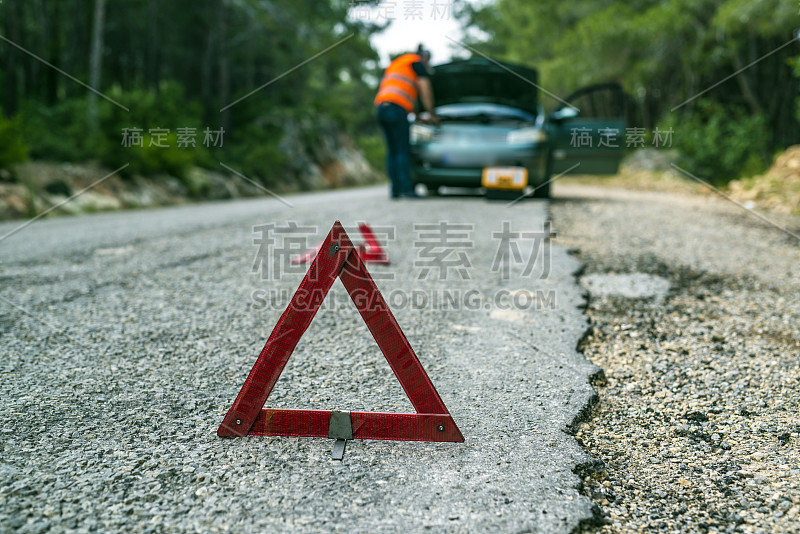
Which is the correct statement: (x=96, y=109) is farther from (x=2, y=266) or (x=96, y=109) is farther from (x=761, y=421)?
(x=761, y=421)

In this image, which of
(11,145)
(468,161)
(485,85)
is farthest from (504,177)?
(11,145)

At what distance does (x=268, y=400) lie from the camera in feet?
6.43

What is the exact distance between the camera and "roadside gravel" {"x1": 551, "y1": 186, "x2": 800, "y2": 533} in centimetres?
146

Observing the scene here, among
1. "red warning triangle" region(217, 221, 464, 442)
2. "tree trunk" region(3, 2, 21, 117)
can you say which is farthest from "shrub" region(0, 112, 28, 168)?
"red warning triangle" region(217, 221, 464, 442)

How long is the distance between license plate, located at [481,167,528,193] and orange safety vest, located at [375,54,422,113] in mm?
1770

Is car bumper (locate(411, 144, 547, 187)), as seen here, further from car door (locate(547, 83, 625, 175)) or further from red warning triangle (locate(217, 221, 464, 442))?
red warning triangle (locate(217, 221, 464, 442))

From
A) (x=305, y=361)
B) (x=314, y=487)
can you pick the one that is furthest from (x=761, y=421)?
(x=305, y=361)

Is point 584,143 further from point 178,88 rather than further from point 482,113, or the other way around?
point 178,88

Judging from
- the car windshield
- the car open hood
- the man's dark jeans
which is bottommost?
the man's dark jeans

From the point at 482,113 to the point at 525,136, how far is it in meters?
0.68

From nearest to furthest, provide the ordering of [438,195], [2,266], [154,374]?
1. [154,374]
2. [2,266]
3. [438,195]

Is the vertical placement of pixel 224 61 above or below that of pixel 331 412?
above

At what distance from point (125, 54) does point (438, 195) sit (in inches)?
870

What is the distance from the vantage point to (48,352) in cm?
232
